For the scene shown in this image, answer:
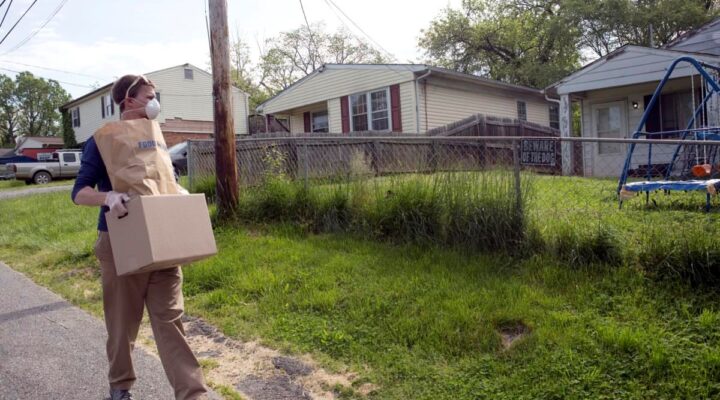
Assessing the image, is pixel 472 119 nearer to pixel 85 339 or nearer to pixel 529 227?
pixel 529 227

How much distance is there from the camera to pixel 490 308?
400cm

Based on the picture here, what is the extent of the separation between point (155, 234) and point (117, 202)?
24cm

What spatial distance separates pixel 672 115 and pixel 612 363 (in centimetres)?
1355

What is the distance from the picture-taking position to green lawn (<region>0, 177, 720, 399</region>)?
10.3 ft

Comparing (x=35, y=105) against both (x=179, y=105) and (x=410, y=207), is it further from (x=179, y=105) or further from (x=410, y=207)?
(x=410, y=207)

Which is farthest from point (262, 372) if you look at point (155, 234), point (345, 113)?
point (345, 113)

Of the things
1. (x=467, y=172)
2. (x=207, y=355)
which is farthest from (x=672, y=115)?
(x=207, y=355)

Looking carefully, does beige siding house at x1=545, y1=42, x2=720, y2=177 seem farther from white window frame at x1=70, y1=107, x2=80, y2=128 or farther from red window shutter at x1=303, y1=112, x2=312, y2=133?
white window frame at x1=70, y1=107, x2=80, y2=128

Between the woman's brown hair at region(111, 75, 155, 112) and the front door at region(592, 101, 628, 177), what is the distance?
41.7 ft

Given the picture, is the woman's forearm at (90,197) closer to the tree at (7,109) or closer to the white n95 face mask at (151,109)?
the white n95 face mask at (151,109)

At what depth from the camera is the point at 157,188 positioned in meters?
2.79

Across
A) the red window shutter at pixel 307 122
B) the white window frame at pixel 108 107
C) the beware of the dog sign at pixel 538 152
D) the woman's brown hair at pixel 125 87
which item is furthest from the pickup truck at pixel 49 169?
the woman's brown hair at pixel 125 87

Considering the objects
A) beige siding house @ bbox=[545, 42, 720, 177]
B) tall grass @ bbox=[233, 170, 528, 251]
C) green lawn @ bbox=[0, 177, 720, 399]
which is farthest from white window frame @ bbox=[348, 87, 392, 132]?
green lawn @ bbox=[0, 177, 720, 399]

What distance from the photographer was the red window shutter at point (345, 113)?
64.9 feet
